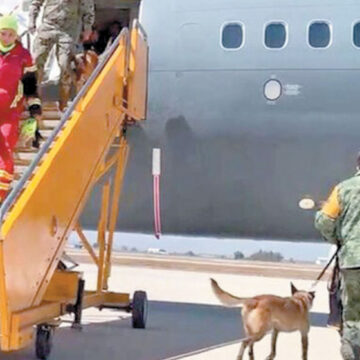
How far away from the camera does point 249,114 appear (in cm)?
1329

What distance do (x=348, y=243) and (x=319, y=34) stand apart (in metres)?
6.67

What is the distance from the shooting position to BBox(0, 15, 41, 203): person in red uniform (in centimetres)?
725

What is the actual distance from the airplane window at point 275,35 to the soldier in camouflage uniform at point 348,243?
6428 millimetres

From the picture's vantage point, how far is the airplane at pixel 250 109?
13.1 m

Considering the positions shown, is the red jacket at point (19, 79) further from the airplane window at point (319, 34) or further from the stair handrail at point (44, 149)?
the airplane window at point (319, 34)

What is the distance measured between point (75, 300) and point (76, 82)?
99.7 inches

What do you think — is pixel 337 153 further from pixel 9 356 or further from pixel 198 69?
pixel 9 356

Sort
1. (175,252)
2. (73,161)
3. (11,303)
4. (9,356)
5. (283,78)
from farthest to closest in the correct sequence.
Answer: (175,252) → (283,78) → (9,356) → (73,161) → (11,303)

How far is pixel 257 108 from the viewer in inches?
522

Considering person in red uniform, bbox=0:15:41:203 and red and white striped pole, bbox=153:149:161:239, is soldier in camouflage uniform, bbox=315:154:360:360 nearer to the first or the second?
person in red uniform, bbox=0:15:41:203

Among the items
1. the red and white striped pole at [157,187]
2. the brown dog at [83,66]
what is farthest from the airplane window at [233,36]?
the brown dog at [83,66]

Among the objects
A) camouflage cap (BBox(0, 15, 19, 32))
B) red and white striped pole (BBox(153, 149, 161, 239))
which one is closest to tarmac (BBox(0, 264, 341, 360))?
red and white striped pole (BBox(153, 149, 161, 239))

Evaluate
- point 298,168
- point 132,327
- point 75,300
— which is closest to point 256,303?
point 75,300

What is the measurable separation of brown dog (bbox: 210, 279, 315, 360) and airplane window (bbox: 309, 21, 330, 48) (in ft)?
19.3
